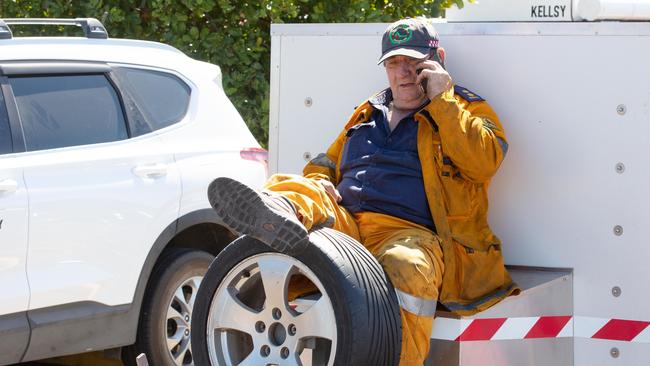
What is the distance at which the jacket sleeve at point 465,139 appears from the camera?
5148 millimetres

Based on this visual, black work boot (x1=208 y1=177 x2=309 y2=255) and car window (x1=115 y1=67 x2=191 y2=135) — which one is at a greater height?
black work boot (x1=208 y1=177 x2=309 y2=255)

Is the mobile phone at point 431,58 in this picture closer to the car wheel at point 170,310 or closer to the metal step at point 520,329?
the metal step at point 520,329

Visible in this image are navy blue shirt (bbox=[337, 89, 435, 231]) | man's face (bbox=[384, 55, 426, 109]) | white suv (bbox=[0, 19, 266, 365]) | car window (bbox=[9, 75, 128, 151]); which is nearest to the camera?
navy blue shirt (bbox=[337, 89, 435, 231])

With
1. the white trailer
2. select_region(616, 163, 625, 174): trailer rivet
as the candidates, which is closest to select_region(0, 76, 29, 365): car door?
the white trailer

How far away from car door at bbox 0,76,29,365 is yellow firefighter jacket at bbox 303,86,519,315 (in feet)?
6.73

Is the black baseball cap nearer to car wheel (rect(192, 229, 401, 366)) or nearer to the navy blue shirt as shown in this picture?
the navy blue shirt

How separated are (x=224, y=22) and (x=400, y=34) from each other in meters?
4.89

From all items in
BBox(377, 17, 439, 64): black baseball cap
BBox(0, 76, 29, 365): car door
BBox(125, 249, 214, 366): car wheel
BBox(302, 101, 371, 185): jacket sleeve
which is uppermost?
BBox(377, 17, 439, 64): black baseball cap

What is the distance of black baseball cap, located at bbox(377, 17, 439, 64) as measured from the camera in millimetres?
5383

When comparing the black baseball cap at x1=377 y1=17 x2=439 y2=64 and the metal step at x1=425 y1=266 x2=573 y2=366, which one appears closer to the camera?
the metal step at x1=425 y1=266 x2=573 y2=366

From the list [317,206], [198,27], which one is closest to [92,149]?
[317,206]

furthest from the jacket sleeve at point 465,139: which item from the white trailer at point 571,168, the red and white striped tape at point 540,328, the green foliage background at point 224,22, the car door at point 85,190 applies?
the green foliage background at point 224,22

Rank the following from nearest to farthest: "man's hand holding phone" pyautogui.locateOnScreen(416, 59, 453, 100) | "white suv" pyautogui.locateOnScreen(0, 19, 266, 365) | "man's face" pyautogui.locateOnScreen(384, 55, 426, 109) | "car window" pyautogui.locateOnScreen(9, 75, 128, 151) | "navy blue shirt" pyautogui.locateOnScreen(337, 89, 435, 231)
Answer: "man's hand holding phone" pyautogui.locateOnScreen(416, 59, 453, 100) < "navy blue shirt" pyautogui.locateOnScreen(337, 89, 435, 231) < "man's face" pyautogui.locateOnScreen(384, 55, 426, 109) < "white suv" pyautogui.locateOnScreen(0, 19, 266, 365) < "car window" pyautogui.locateOnScreen(9, 75, 128, 151)

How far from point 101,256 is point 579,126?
2.55 m
